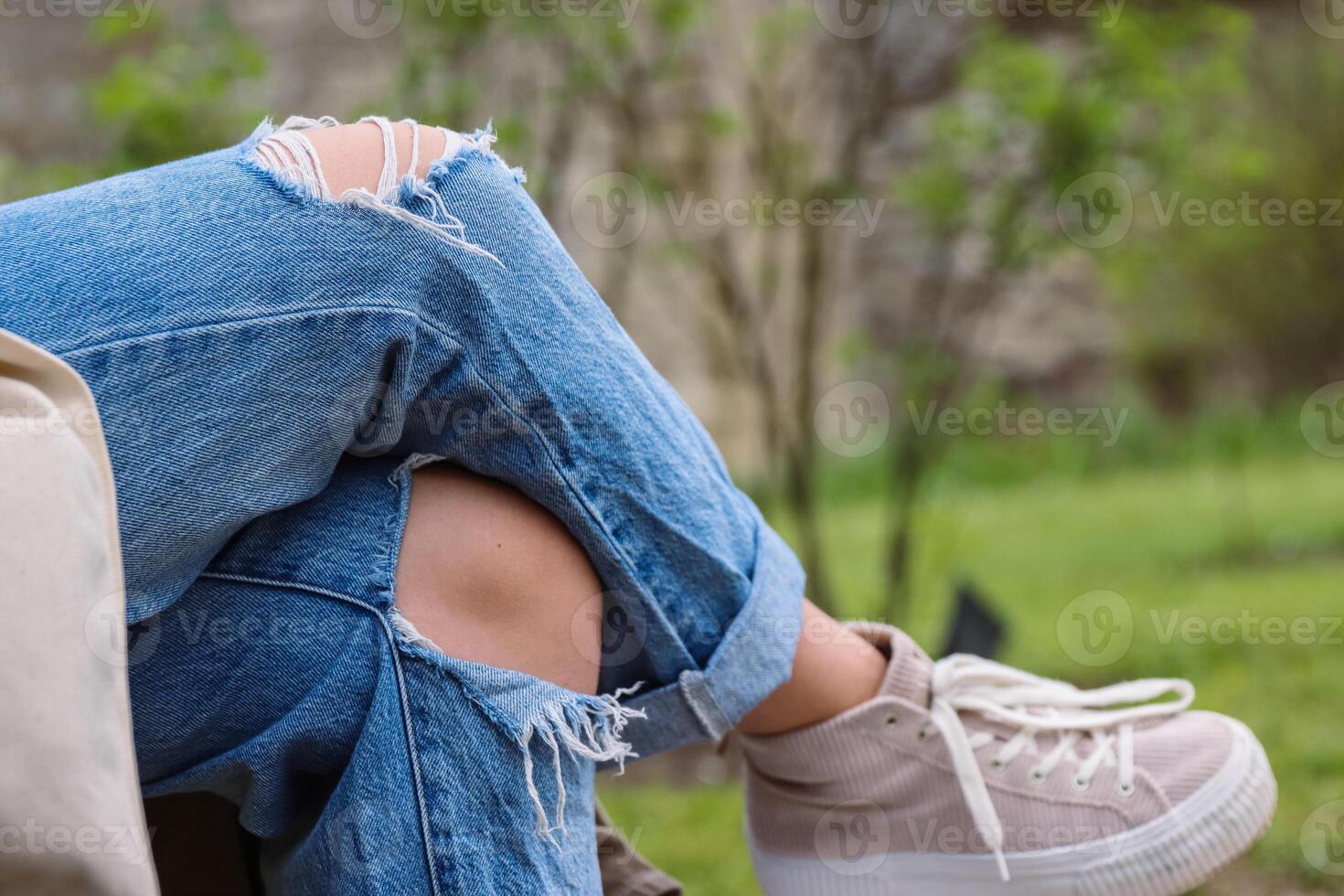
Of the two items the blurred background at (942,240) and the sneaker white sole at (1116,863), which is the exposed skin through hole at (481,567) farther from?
the blurred background at (942,240)

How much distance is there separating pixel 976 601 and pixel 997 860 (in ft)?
2.38

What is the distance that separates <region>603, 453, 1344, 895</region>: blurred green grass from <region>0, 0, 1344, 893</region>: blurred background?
0.04ft

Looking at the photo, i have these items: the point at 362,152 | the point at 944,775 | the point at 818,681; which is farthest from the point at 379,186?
the point at 944,775

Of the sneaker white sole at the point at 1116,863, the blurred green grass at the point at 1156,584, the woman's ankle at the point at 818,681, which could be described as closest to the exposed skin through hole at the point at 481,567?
the woman's ankle at the point at 818,681

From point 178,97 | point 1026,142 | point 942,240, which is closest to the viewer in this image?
point 178,97

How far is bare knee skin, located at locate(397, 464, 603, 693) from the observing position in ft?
2.42

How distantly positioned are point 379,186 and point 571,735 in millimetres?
333

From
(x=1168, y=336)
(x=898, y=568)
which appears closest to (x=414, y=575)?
(x=898, y=568)

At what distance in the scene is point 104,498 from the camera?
58cm

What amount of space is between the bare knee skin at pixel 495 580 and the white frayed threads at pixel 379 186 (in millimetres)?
139

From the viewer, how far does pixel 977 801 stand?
3.23 feet

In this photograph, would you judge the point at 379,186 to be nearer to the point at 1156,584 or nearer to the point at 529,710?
the point at 529,710

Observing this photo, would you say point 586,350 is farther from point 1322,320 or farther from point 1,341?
Result: point 1322,320

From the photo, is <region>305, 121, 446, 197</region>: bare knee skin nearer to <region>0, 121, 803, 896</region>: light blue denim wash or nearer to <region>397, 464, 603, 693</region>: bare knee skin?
<region>0, 121, 803, 896</region>: light blue denim wash
